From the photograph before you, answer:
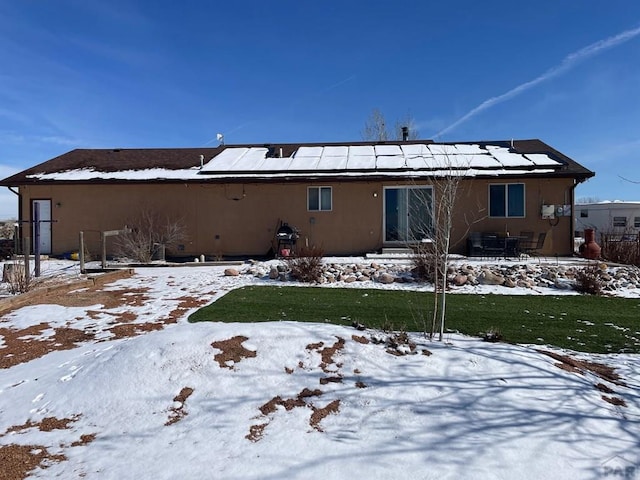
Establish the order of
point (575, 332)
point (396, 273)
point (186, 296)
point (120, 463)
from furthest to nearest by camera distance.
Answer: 1. point (396, 273)
2. point (186, 296)
3. point (575, 332)
4. point (120, 463)

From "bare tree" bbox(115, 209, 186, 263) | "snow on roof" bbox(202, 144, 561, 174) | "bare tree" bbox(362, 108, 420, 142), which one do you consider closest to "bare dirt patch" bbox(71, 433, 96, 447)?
"bare tree" bbox(115, 209, 186, 263)

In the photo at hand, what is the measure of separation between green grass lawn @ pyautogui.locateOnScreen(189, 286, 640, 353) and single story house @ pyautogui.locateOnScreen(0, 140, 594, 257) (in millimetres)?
5160

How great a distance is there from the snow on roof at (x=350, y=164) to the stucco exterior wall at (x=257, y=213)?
1.21 ft

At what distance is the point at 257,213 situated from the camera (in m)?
13.6

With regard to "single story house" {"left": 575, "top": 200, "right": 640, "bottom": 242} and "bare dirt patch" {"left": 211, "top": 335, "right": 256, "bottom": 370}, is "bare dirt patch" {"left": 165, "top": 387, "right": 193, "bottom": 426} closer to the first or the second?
"bare dirt patch" {"left": 211, "top": 335, "right": 256, "bottom": 370}

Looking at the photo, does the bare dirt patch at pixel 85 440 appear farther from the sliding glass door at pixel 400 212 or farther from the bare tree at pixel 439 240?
the sliding glass door at pixel 400 212

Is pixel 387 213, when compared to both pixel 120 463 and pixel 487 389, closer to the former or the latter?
pixel 487 389

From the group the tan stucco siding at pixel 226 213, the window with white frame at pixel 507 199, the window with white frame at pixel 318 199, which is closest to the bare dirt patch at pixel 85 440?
the tan stucco siding at pixel 226 213

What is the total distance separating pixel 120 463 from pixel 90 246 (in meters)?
12.9

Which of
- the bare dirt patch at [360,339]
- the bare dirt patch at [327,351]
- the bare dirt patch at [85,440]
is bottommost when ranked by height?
the bare dirt patch at [85,440]

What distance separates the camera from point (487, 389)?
10.6 feet

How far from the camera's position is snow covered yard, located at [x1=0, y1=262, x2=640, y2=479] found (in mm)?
2480

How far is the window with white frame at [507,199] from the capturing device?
12906mm

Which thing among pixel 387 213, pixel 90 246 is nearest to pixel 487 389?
pixel 387 213
